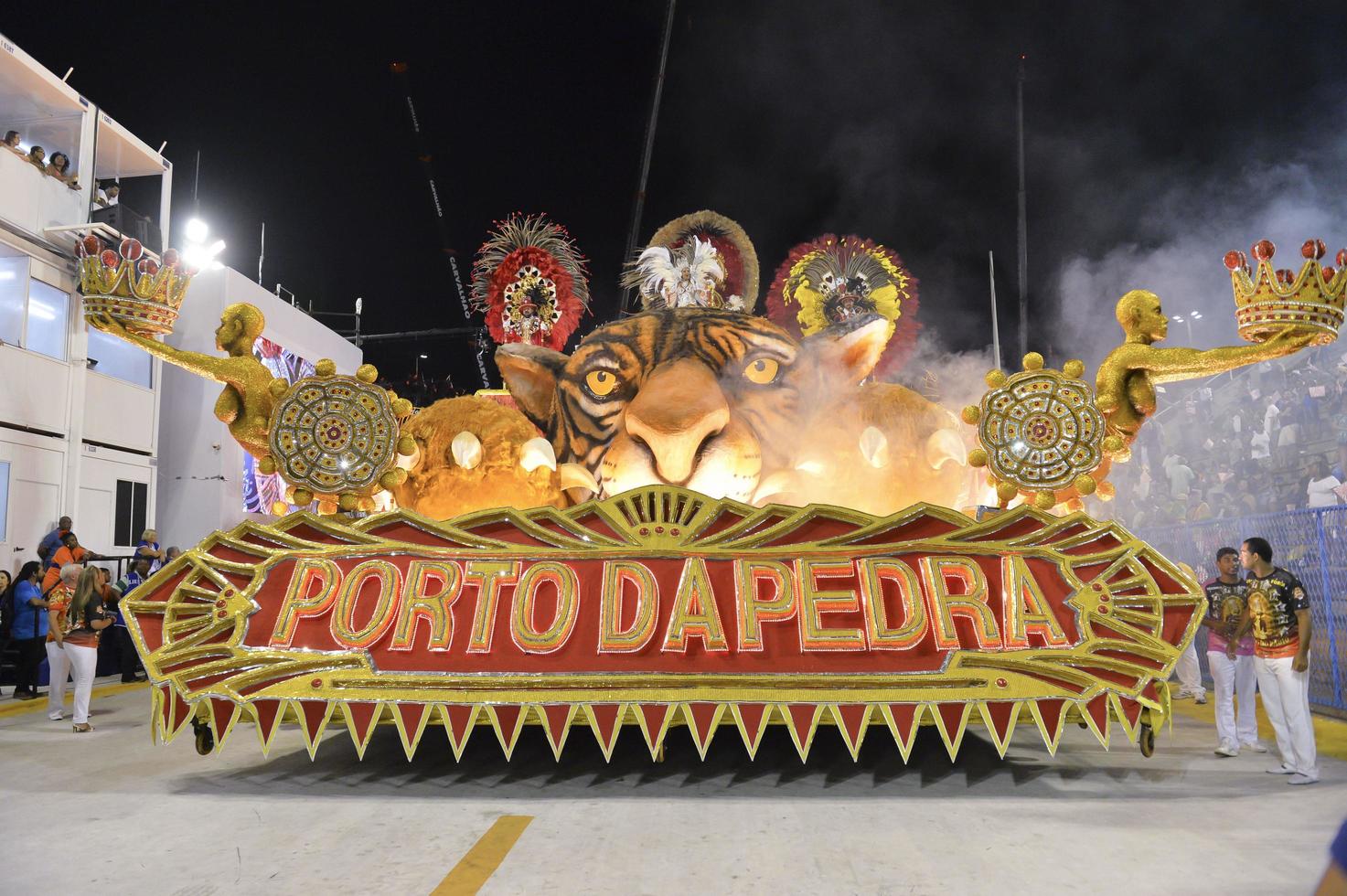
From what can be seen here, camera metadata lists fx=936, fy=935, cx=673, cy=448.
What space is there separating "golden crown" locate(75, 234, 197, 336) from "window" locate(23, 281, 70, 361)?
982 cm

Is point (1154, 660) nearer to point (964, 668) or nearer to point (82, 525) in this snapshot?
point (964, 668)

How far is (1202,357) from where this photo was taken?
547cm

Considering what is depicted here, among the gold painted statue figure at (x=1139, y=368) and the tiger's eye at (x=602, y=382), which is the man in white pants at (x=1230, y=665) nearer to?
the gold painted statue figure at (x=1139, y=368)

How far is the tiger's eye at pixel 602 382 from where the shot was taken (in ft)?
21.3

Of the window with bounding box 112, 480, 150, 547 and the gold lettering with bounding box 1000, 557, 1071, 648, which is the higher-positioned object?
the window with bounding box 112, 480, 150, 547

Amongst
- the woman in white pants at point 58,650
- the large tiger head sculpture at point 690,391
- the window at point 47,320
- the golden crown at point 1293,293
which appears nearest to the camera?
the golden crown at point 1293,293

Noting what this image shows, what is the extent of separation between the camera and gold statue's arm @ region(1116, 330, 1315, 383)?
17.4ft

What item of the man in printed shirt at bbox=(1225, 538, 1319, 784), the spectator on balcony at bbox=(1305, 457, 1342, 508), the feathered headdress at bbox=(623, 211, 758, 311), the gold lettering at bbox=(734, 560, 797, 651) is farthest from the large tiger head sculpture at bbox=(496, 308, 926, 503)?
the spectator on balcony at bbox=(1305, 457, 1342, 508)

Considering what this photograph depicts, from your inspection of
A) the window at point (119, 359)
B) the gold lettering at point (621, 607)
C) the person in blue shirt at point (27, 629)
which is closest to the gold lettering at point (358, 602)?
the gold lettering at point (621, 607)

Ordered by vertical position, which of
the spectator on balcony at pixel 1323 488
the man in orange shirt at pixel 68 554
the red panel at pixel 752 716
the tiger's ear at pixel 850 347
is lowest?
the red panel at pixel 752 716

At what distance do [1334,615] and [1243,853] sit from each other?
4762 millimetres

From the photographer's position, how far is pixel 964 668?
15.7ft

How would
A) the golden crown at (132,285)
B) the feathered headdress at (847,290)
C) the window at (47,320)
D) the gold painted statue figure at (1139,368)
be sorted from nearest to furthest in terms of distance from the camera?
the gold painted statue figure at (1139,368) < the golden crown at (132,285) < the feathered headdress at (847,290) < the window at (47,320)

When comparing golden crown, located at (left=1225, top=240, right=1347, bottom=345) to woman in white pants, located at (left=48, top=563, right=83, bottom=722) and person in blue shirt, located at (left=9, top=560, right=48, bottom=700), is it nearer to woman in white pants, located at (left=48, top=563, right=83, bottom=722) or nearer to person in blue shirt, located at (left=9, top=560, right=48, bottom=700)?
woman in white pants, located at (left=48, top=563, right=83, bottom=722)
